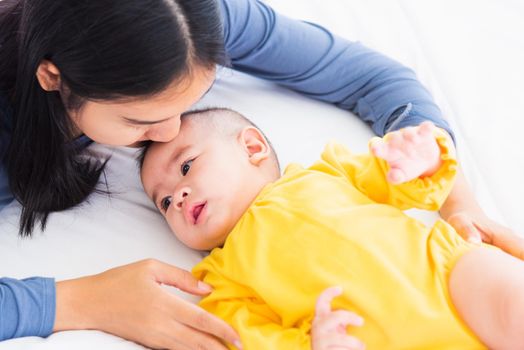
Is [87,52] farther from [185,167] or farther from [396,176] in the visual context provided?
[396,176]

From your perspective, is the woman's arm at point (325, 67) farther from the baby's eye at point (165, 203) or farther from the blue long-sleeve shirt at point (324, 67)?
the baby's eye at point (165, 203)

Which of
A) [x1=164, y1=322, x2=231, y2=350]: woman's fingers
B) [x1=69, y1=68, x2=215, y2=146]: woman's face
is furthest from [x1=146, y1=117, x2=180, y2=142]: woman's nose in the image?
[x1=164, y1=322, x2=231, y2=350]: woman's fingers

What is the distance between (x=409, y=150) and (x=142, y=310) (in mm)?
471

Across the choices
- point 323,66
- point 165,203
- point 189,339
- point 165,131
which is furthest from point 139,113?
point 323,66

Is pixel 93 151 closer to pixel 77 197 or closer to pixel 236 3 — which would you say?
pixel 77 197

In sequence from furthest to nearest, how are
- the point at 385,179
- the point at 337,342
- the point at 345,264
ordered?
the point at 385,179, the point at 345,264, the point at 337,342

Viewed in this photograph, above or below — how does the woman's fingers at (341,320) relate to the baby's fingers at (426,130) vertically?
below

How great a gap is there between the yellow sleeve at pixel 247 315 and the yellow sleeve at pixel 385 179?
26 cm

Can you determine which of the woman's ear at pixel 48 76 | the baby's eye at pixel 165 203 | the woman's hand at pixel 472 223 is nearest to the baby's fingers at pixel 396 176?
the woman's hand at pixel 472 223

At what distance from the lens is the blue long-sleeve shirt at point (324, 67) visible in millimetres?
1392

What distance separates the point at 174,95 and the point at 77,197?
1.25 ft

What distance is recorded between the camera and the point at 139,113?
1033 millimetres

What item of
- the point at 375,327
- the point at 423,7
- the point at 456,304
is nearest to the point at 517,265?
the point at 456,304

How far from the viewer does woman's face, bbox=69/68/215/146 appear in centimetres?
102
